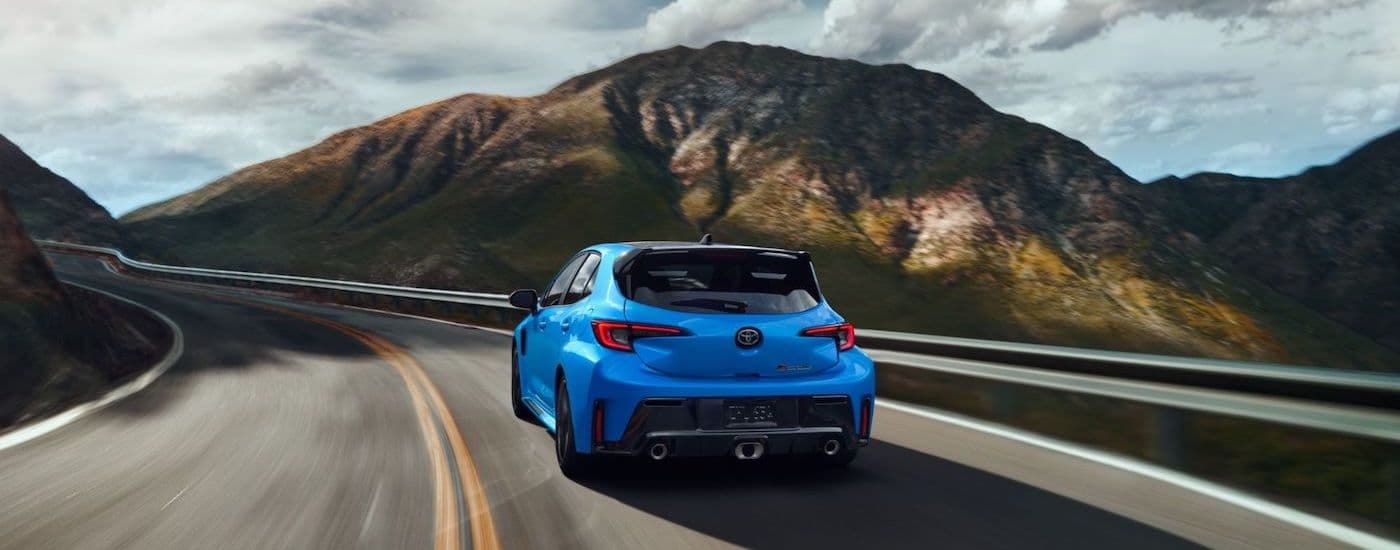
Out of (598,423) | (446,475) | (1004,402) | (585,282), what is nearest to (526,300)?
(585,282)

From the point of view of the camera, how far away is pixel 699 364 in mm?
6590

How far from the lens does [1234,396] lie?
6.75 m

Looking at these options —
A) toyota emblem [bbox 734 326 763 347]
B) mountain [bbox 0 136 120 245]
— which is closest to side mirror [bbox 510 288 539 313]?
toyota emblem [bbox 734 326 763 347]

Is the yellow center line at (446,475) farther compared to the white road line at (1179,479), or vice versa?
the yellow center line at (446,475)

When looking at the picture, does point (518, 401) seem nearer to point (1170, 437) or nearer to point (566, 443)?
point (566, 443)

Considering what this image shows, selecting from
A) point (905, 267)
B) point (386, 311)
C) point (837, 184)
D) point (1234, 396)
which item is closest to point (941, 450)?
point (1234, 396)

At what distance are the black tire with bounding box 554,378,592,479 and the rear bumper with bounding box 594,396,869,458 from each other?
1.11 ft

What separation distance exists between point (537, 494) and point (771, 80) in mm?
190779

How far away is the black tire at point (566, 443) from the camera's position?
22.8 feet

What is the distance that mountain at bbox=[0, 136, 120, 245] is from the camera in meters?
90.4

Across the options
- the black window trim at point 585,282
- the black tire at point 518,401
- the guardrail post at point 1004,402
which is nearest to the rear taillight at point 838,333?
the black window trim at point 585,282

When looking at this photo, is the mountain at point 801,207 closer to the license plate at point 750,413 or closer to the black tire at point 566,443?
the black tire at point 566,443

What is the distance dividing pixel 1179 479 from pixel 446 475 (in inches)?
175

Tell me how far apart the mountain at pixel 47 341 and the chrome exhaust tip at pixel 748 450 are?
7.52 m
